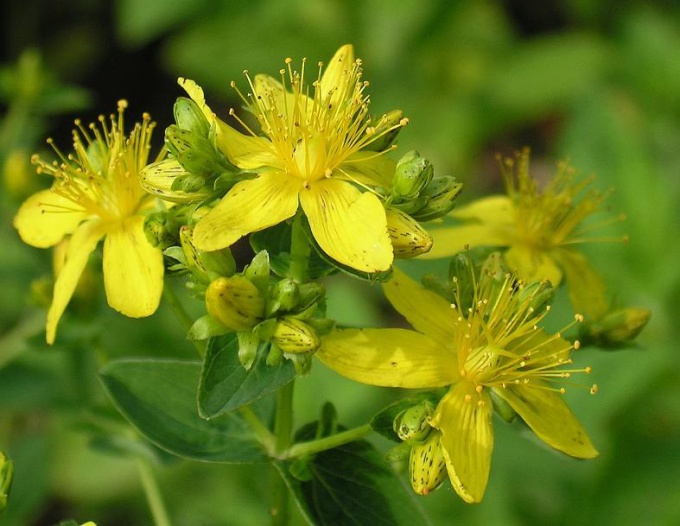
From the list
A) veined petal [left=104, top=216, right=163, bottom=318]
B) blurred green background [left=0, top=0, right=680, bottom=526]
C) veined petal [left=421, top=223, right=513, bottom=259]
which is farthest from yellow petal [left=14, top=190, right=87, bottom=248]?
veined petal [left=421, top=223, right=513, bottom=259]

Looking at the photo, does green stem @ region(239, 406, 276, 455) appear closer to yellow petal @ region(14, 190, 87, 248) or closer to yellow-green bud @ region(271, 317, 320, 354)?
yellow-green bud @ region(271, 317, 320, 354)

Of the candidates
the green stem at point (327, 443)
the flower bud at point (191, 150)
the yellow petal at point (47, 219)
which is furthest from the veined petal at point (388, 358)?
the yellow petal at point (47, 219)

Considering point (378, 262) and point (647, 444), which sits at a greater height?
point (378, 262)

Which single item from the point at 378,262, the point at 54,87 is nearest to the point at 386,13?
the point at 54,87

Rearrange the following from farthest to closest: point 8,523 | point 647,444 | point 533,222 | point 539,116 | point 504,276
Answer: point 539,116
point 647,444
point 8,523
point 533,222
point 504,276

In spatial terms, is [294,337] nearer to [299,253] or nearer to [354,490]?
[299,253]

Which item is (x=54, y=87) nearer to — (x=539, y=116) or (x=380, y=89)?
(x=380, y=89)

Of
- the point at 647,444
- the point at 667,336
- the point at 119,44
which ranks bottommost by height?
the point at 647,444
